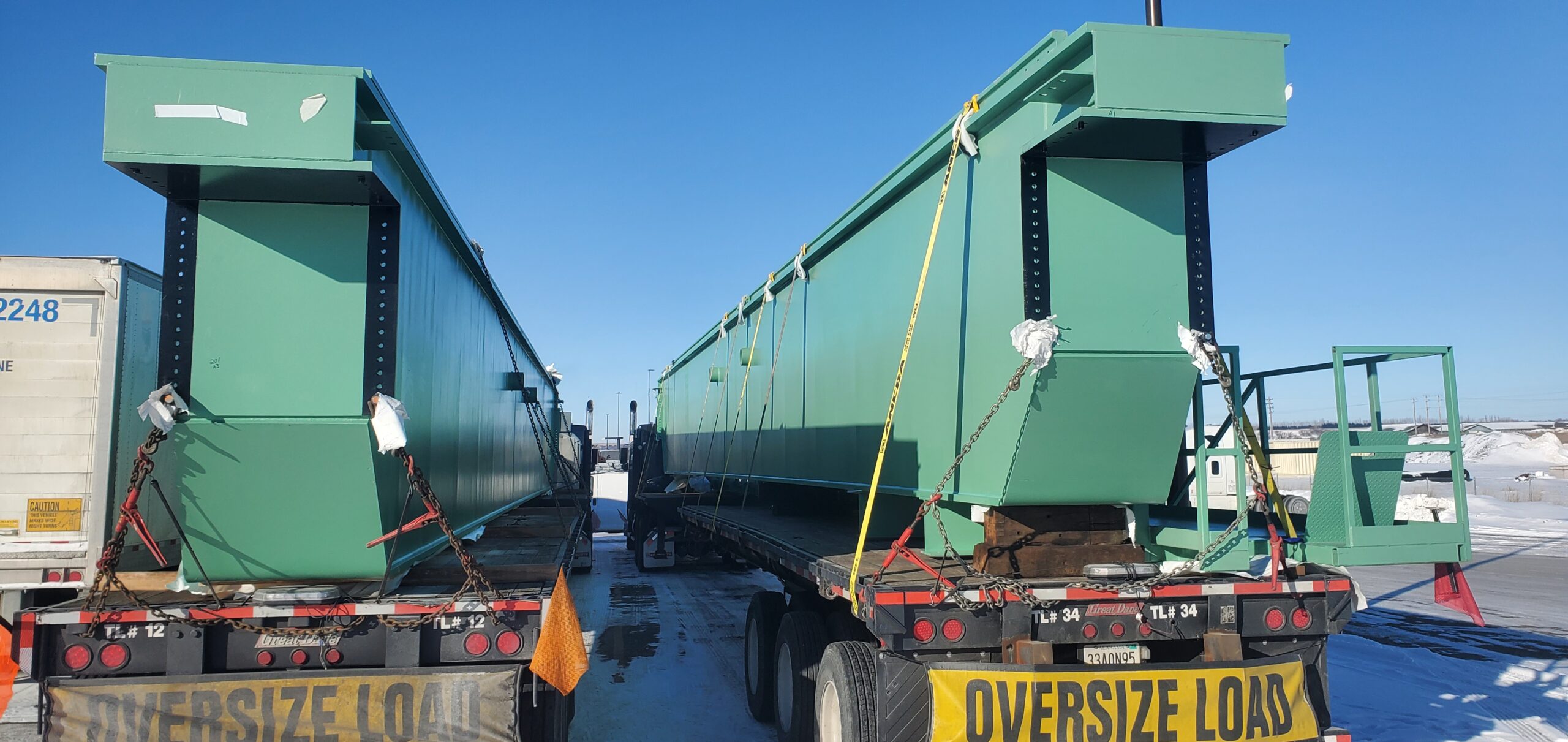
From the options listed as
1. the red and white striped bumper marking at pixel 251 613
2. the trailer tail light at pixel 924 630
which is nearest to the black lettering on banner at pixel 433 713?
the red and white striped bumper marking at pixel 251 613

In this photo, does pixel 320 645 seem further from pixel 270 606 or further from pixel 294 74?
pixel 294 74

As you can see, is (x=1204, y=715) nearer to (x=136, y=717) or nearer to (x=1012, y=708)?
(x=1012, y=708)

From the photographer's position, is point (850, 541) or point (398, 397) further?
point (850, 541)

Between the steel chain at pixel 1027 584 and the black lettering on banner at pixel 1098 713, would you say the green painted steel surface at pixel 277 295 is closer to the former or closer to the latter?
the steel chain at pixel 1027 584

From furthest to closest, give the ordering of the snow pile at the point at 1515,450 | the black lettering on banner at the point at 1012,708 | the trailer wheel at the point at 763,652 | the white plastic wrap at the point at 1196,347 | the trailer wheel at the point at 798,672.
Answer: the snow pile at the point at 1515,450, the trailer wheel at the point at 763,652, the trailer wheel at the point at 798,672, the white plastic wrap at the point at 1196,347, the black lettering on banner at the point at 1012,708

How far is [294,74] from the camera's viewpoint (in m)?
3.90

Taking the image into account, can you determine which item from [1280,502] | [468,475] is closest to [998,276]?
[1280,502]

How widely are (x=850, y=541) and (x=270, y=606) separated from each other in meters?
3.65

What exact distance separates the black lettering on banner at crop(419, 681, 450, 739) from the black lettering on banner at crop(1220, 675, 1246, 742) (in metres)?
3.41

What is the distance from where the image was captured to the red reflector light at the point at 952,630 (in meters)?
3.93

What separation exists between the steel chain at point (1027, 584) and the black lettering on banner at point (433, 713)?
201 cm

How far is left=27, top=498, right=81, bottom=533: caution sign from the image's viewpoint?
619 cm

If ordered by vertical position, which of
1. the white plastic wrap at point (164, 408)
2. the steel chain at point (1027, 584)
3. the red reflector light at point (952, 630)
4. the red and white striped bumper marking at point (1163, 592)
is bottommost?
the red reflector light at point (952, 630)

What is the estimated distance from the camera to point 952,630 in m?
3.93
